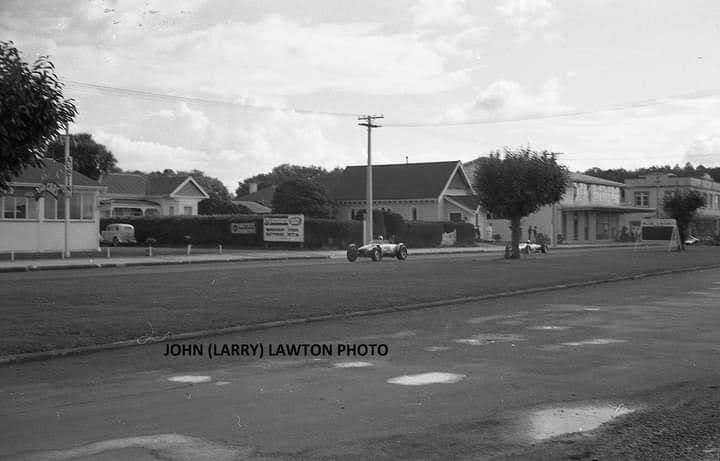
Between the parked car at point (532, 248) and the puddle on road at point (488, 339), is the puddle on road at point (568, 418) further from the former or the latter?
the parked car at point (532, 248)

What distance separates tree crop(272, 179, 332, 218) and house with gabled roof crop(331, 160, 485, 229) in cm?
751

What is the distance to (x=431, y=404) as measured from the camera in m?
8.38

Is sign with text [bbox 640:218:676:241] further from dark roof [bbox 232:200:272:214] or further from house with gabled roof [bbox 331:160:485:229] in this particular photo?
dark roof [bbox 232:200:272:214]

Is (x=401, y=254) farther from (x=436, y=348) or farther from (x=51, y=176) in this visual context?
(x=436, y=348)

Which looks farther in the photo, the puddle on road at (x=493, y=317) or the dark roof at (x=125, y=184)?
the dark roof at (x=125, y=184)

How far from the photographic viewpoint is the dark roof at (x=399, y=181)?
75938 mm

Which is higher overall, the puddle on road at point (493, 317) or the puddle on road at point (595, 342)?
the puddle on road at point (493, 317)

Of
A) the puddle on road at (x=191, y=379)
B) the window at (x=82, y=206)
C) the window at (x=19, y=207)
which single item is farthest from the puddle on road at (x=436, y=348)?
the window at (x=82, y=206)

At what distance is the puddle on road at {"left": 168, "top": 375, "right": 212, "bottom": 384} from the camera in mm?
9789

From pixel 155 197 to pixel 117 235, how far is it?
16853mm

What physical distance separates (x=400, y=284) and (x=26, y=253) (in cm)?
2707

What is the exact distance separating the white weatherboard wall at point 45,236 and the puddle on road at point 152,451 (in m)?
39.0

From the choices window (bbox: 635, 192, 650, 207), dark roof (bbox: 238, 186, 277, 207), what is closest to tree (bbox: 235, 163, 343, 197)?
dark roof (bbox: 238, 186, 277, 207)

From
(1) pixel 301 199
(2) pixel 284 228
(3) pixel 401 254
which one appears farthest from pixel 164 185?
(3) pixel 401 254
